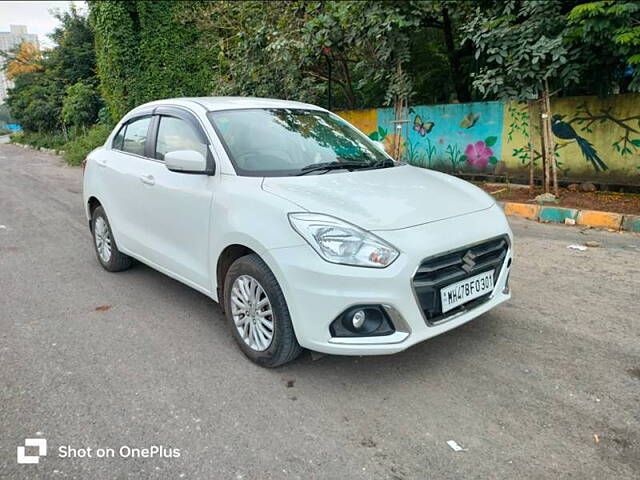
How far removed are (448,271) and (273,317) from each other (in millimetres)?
1046

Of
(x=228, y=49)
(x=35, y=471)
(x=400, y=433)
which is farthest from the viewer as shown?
(x=228, y=49)

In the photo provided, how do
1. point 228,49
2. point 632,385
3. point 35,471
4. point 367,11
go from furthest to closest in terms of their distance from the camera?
1. point 228,49
2. point 367,11
3. point 632,385
4. point 35,471

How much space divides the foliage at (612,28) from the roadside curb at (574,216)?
73.0 inches

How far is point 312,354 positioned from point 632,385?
6.05ft

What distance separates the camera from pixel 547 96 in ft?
25.1

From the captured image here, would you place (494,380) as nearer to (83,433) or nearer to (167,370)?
(167,370)

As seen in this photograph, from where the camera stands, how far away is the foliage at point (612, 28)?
632 centimetres

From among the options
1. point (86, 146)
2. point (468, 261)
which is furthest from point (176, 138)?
point (86, 146)

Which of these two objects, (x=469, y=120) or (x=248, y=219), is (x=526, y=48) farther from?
(x=248, y=219)

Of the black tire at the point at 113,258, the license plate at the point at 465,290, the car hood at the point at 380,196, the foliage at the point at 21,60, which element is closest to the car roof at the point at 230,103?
the car hood at the point at 380,196

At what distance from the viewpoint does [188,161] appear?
3.31 metres

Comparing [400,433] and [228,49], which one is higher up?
[228,49]

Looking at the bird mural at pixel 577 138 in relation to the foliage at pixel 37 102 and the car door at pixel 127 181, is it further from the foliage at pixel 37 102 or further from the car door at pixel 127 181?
the foliage at pixel 37 102

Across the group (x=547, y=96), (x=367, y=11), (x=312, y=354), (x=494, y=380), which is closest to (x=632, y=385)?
(x=494, y=380)
